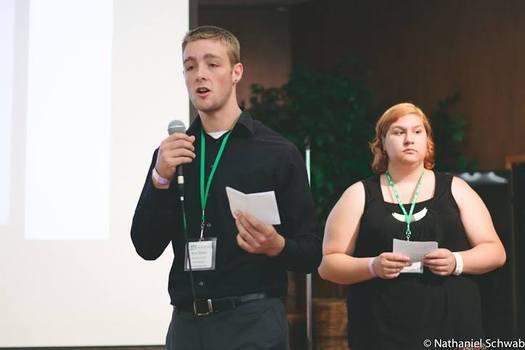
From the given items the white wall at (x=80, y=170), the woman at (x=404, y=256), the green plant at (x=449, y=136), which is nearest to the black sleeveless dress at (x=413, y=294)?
the woman at (x=404, y=256)

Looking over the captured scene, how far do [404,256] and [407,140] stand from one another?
1.42 ft

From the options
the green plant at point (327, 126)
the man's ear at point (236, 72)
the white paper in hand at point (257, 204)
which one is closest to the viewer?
the white paper in hand at point (257, 204)

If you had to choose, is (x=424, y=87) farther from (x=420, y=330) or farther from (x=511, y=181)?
(x=420, y=330)

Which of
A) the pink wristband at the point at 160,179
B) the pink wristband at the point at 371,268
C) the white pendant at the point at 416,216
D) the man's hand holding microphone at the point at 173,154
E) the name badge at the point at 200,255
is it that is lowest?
the pink wristband at the point at 371,268

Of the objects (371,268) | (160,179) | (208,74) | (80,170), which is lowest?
(371,268)

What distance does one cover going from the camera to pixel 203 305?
2277mm

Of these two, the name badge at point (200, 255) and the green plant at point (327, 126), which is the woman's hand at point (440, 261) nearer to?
the name badge at point (200, 255)

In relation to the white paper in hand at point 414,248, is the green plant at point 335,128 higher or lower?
higher

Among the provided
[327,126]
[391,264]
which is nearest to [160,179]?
[391,264]

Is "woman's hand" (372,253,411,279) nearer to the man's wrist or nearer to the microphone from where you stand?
the man's wrist

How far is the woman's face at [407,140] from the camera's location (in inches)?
114

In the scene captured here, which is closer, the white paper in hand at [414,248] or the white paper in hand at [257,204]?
the white paper in hand at [257,204]

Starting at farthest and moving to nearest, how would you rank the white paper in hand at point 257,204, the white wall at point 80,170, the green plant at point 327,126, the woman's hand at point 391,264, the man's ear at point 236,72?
the green plant at point 327,126
the white wall at point 80,170
the woman's hand at point 391,264
the man's ear at point 236,72
the white paper in hand at point 257,204

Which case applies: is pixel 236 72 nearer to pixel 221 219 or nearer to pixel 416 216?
pixel 221 219
